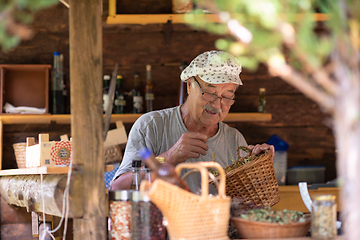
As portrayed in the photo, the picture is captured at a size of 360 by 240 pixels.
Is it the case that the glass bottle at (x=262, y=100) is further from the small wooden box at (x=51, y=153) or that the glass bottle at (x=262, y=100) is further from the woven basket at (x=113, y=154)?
the small wooden box at (x=51, y=153)

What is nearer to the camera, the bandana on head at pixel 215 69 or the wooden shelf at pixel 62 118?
the bandana on head at pixel 215 69

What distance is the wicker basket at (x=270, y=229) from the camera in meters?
1.15

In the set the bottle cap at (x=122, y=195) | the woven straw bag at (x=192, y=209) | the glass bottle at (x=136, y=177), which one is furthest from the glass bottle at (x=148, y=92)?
the woven straw bag at (x=192, y=209)

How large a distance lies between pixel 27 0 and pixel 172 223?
0.62 metres

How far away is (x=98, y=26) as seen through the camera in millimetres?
1325

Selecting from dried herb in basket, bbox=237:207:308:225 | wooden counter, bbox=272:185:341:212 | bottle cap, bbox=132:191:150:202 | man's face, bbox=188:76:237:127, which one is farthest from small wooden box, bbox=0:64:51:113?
dried herb in basket, bbox=237:207:308:225

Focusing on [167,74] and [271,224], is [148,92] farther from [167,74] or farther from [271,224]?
[271,224]

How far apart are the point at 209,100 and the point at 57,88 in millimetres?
1443

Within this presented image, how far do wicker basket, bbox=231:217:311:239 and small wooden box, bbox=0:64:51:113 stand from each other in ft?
7.00

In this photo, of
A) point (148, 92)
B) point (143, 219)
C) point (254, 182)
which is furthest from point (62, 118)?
point (143, 219)

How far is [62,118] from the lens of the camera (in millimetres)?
2846

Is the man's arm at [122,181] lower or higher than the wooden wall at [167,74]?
lower

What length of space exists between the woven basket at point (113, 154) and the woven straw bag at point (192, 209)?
5.83 ft

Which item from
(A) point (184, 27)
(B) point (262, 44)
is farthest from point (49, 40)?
(B) point (262, 44)
